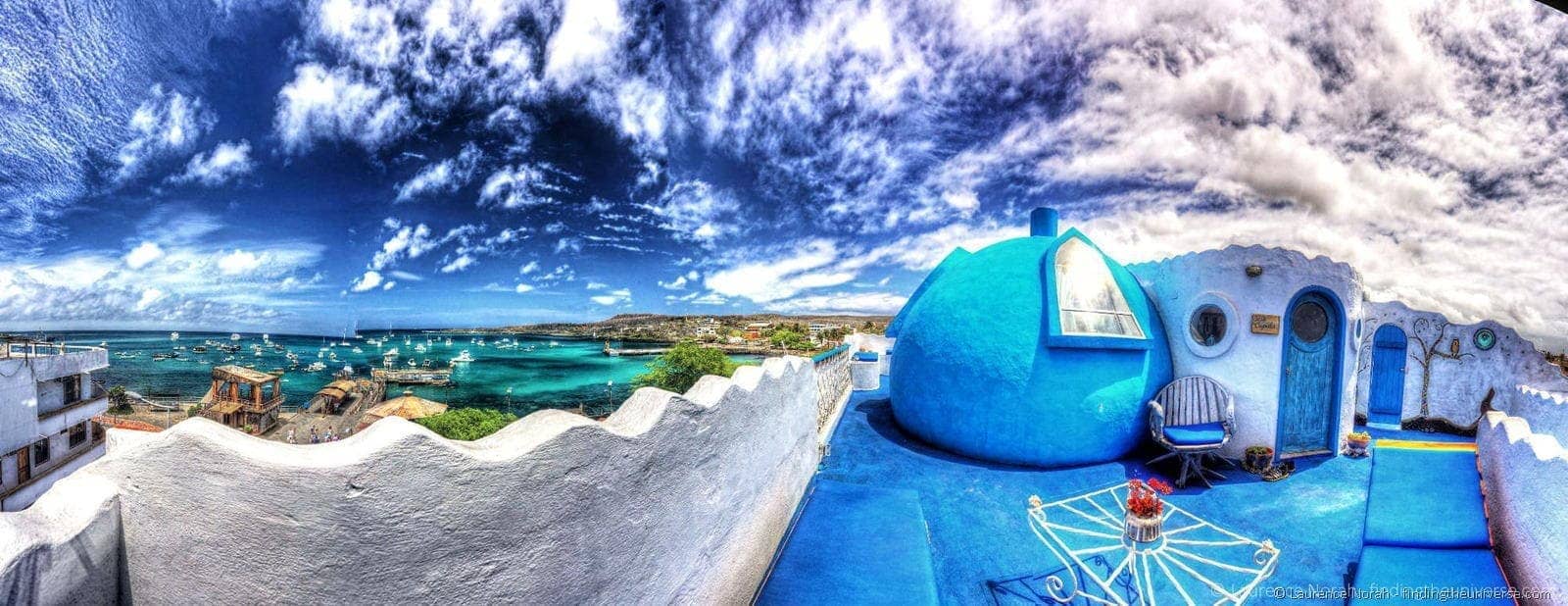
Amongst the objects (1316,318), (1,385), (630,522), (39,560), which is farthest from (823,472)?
(1,385)

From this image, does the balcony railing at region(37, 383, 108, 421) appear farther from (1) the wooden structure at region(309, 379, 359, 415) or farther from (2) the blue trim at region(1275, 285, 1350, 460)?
(1) the wooden structure at region(309, 379, 359, 415)

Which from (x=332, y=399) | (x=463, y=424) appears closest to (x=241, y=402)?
(x=332, y=399)

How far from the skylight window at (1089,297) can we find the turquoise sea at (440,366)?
4283 cm

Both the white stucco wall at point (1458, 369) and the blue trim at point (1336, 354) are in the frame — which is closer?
the blue trim at point (1336, 354)

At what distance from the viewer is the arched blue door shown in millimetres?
8352

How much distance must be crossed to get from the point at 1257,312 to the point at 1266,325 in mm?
172

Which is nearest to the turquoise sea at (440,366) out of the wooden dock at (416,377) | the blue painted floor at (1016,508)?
the wooden dock at (416,377)

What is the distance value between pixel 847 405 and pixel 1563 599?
7.01 m

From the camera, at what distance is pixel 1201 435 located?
5809 mm

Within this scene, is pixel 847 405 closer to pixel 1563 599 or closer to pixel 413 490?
pixel 1563 599

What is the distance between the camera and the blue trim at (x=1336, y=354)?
20.2 ft

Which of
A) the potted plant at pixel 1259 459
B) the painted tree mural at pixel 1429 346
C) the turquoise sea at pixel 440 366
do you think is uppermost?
the painted tree mural at pixel 1429 346

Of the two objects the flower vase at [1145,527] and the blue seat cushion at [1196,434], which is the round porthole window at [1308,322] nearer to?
the blue seat cushion at [1196,434]

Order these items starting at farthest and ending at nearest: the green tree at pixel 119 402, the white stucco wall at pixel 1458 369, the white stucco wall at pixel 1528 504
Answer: the green tree at pixel 119 402, the white stucco wall at pixel 1458 369, the white stucco wall at pixel 1528 504
